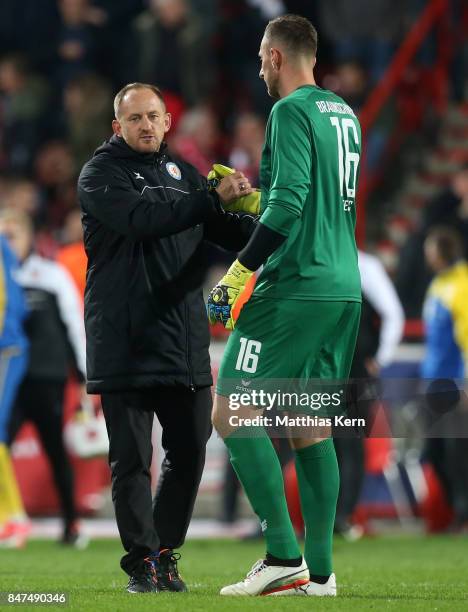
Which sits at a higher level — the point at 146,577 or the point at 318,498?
the point at 318,498

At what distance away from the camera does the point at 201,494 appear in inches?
472

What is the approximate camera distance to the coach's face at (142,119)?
6230 millimetres

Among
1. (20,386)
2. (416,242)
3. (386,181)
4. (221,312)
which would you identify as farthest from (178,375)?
(386,181)

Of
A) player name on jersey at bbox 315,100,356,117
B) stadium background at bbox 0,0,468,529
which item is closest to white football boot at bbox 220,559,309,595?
player name on jersey at bbox 315,100,356,117

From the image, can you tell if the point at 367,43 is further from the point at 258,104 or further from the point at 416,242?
the point at 416,242

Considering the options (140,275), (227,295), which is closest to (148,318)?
(140,275)

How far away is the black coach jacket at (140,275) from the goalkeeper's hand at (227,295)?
0.41 m

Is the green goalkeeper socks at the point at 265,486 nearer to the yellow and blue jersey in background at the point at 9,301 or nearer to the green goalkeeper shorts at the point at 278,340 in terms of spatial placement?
the green goalkeeper shorts at the point at 278,340

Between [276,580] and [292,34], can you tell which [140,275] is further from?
[276,580]

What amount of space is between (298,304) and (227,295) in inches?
11.8

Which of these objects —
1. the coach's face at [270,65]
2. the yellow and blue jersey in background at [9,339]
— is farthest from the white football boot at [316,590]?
the yellow and blue jersey in background at [9,339]

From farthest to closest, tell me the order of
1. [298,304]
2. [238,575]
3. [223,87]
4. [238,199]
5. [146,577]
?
[223,87]
[238,575]
[238,199]
[146,577]
[298,304]

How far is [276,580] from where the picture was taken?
19.4ft

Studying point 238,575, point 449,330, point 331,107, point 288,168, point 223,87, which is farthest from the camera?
point 223,87
